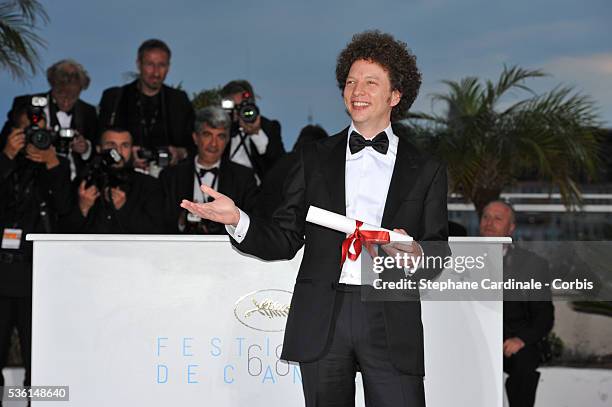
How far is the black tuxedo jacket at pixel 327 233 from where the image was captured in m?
2.50

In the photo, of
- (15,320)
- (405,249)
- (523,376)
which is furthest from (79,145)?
(405,249)

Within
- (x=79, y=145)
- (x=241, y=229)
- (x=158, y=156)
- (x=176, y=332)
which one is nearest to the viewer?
(x=241, y=229)

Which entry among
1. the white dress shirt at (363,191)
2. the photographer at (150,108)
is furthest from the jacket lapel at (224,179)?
the white dress shirt at (363,191)

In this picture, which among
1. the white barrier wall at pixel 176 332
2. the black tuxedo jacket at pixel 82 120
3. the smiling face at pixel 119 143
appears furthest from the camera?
the black tuxedo jacket at pixel 82 120

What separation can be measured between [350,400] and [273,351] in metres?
0.83

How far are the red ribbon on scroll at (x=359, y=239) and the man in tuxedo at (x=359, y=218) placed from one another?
1.7 inches

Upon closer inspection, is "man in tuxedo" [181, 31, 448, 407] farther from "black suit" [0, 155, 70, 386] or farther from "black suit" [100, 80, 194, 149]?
"black suit" [100, 80, 194, 149]

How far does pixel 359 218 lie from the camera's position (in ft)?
8.45

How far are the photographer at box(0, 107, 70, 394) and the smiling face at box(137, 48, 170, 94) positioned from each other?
1.03 meters

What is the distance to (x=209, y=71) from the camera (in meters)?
8.90

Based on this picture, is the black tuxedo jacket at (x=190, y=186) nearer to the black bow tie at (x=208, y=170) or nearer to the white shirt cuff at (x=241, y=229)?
the black bow tie at (x=208, y=170)

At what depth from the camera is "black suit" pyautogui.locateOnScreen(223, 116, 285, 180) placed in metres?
5.45

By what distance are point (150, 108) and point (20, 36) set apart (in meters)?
2.66

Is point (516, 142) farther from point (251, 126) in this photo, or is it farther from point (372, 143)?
point (372, 143)
